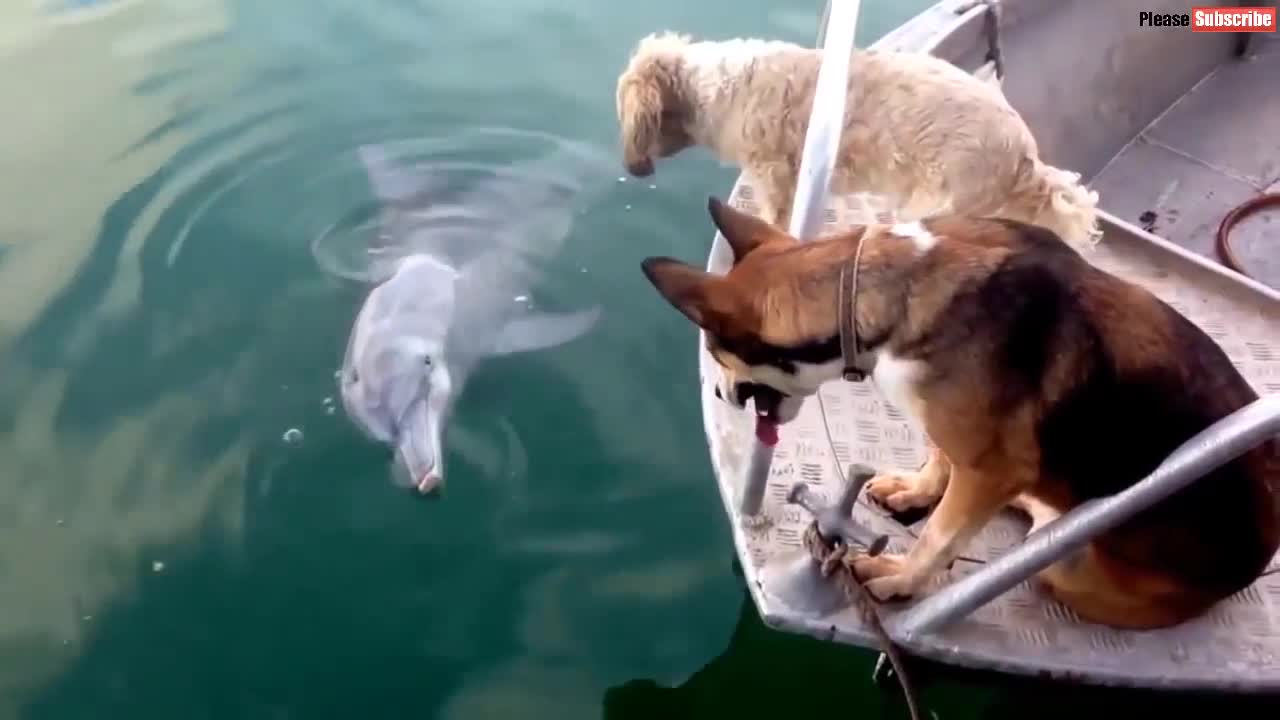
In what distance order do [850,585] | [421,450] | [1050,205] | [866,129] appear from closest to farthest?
1. [850,585]
2. [1050,205]
3. [866,129]
4. [421,450]

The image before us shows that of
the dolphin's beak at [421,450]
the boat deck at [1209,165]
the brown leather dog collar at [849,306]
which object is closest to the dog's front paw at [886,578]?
the brown leather dog collar at [849,306]

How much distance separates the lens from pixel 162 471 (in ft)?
9.88

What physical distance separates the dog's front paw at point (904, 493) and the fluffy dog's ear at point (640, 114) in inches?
45.0

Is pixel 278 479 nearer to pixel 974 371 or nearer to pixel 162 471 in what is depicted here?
pixel 162 471

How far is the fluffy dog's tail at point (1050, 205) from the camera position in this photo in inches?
97.0

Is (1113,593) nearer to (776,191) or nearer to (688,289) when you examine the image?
(688,289)

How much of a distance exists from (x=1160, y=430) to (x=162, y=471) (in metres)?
2.49

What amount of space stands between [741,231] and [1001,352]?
0.48m

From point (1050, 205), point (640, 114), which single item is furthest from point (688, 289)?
point (640, 114)

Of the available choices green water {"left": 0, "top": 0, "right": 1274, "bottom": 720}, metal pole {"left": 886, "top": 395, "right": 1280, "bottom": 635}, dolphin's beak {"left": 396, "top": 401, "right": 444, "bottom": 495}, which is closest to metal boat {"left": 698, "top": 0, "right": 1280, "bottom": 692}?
metal pole {"left": 886, "top": 395, "right": 1280, "bottom": 635}

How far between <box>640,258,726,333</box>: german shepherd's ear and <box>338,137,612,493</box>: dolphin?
1.26 metres

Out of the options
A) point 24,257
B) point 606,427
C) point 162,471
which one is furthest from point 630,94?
point 24,257

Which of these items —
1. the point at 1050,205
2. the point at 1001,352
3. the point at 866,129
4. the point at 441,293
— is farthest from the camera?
the point at 441,293

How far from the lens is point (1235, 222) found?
3.46m
